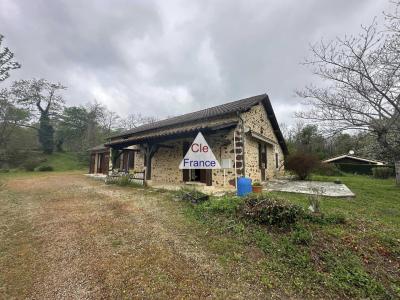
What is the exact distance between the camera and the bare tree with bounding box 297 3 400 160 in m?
4.99

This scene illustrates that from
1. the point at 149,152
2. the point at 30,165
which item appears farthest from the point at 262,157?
the point at 30,165

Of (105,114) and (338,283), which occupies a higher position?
(105,114)

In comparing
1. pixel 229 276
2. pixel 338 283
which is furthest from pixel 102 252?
pixel 338 283

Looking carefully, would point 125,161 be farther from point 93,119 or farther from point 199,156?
point 93,119

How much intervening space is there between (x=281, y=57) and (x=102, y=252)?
31.4 ft

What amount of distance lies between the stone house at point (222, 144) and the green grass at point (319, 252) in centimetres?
364

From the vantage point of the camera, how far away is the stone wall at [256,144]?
8.90m

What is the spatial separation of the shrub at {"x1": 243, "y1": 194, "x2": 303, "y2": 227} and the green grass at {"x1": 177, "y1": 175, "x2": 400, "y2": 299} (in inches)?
5.6

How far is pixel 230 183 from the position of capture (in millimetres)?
7836

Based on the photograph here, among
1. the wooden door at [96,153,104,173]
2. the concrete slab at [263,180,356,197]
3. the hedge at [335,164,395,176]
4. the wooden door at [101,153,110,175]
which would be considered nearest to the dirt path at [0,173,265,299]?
the concrete slab at [263,180,356,197]

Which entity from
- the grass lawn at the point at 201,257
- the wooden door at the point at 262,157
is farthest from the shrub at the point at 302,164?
the grass lawn at the point at 201,257

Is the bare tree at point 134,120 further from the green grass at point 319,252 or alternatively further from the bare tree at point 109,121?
the green grass at point 319,252

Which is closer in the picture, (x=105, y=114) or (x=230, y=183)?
(x=230, y=183)

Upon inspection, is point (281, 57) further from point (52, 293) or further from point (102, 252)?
point (52, 293)
